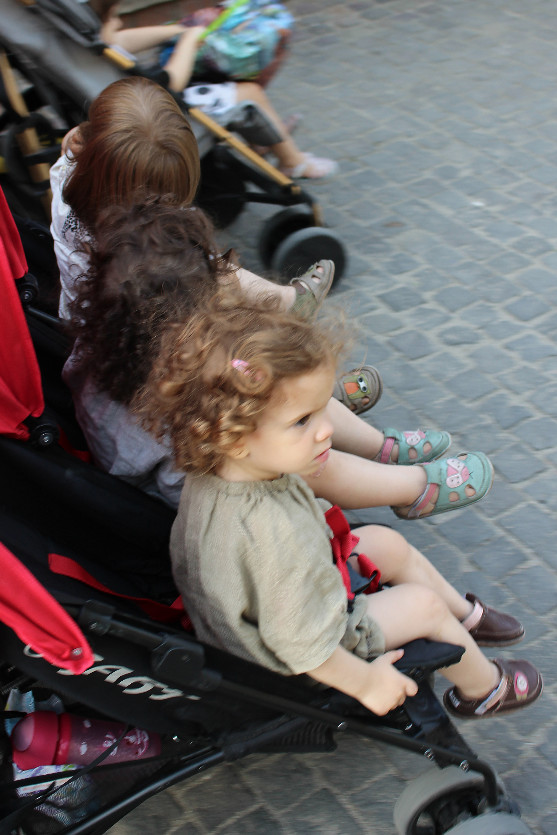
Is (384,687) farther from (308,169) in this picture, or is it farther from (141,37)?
(141,37)

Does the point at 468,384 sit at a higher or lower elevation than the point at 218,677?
lower

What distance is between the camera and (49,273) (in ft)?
8.57

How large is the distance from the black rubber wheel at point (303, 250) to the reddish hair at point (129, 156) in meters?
1.25

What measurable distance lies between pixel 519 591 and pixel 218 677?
4.28 ft

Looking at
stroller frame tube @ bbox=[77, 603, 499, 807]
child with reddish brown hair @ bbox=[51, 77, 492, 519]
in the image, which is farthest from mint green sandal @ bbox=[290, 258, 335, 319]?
stroller frame tube @ bbox=[77, 603, 499, 807]

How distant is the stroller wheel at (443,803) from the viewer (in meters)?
1.84

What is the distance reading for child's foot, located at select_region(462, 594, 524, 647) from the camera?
2.22m

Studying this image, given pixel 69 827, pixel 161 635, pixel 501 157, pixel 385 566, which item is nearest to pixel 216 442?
pixel 161 635

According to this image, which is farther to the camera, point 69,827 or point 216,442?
point 69,827

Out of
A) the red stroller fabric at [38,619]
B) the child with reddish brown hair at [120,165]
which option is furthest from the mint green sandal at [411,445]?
the red stroller fabric at [38,619]

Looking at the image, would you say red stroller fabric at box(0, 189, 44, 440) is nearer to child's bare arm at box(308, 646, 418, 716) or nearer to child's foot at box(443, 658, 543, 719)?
child's bare arm at box(308, 646, 418, 716)

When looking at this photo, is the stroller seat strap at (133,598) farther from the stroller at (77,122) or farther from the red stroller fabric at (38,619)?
the stroller at (77,122)

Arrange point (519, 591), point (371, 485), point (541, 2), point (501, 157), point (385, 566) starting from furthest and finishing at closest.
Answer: point (541, 2), point (501, 157), point (519, 591), point (371, 485), point (385, 566)

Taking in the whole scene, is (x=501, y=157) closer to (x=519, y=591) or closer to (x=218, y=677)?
(x=519, y=591)
